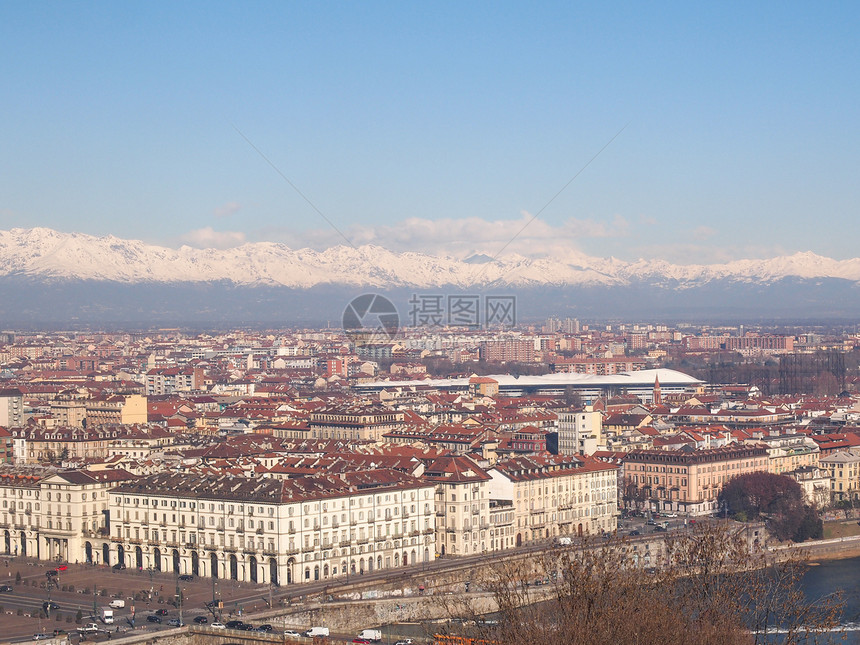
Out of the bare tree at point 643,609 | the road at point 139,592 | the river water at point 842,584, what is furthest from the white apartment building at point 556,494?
the bare tree at point 643,609

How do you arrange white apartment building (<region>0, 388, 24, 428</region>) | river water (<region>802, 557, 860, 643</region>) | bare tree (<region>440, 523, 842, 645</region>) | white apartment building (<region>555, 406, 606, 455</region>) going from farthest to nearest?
white apartment building (<region>0, 388, 24, 428</region>), white apartment building (<region>555, 406, 606, 455</region>), river water (<region>802, 557, 860, 643</region>), bare tree (<region>440, 523, 842, 645</region>)

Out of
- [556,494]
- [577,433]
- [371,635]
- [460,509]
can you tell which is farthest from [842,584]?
[577,433]

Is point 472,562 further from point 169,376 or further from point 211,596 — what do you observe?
point 169,376

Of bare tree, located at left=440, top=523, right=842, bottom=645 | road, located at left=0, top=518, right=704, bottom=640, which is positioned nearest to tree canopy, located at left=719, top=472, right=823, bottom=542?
road, located at left=0, top=518, right=704, bottom=640

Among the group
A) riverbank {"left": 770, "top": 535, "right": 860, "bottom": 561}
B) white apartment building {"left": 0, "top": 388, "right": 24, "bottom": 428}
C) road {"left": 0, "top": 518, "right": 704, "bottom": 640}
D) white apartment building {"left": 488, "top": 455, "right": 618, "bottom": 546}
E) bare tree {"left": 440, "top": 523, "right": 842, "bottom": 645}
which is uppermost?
bare tree {"left": 440, "top": 523, "right": 842, "bottom": 645}

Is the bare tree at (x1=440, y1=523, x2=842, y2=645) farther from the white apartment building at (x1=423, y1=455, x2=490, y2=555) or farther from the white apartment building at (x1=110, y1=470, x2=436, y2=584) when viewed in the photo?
the white apartment building at (x1=423, y1=455, x2=490, y2=555)
